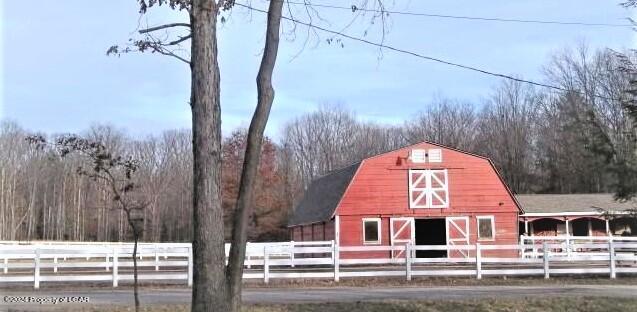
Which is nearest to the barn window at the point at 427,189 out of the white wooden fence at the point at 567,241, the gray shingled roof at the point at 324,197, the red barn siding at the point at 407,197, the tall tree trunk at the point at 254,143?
the red barn siding at the point at 407,197

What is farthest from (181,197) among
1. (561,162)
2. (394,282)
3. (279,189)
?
(394,282)

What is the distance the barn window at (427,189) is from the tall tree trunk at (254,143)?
2325cm

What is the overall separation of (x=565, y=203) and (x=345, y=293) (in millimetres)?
28491

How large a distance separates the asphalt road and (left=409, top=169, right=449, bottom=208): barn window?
12.7m

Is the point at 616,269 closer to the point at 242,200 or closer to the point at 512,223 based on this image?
the point at 512,223

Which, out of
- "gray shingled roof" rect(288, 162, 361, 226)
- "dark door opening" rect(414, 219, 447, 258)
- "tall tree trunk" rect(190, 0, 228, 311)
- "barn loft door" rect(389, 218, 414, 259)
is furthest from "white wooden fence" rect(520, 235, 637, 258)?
"tall tree trunk" rect(190, 0, 228, 311)

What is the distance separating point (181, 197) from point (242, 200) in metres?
77.7

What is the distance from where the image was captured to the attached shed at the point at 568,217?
40.0 metres

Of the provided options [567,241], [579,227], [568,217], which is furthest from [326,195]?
[579,227]

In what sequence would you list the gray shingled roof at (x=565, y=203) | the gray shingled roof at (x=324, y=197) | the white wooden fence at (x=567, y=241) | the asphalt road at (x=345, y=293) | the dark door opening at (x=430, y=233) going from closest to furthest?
1. the asphalt road at (x=345, y=293)
2. the white wooden fence at (x=567, y=241)
3. the gray shingled roof at (x=324, y=197)
4. the dark door opening at (x=430, y=233)
5. the gray shingled roof at (x=565, y=203)

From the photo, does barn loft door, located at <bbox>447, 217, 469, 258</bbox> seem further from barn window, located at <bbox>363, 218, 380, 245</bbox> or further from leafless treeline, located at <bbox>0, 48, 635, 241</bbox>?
leafless treeline, located at <bbox>0, 48, 635, 241</bbox>

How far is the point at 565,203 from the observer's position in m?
41.9

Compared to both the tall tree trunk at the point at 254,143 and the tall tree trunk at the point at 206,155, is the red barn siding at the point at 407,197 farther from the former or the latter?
the tall tree trunk at the point at 206,155

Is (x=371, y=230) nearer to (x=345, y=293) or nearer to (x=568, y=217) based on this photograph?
(x=345, y=293)
